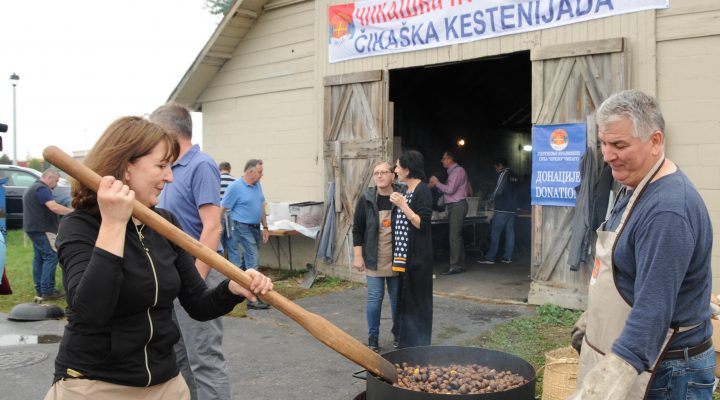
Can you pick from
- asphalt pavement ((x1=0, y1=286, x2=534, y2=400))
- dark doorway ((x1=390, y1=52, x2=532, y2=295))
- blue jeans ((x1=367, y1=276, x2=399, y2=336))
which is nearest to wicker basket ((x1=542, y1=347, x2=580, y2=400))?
asphalt pavement ((x1=0, y1=286, x2=534, y2=400))

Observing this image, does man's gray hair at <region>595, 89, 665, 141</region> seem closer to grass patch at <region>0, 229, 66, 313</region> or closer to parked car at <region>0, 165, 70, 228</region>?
grass patch at <region>0, 229, 66, 313</region>

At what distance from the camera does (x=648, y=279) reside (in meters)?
1.97

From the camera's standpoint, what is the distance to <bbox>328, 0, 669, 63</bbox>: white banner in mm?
6836

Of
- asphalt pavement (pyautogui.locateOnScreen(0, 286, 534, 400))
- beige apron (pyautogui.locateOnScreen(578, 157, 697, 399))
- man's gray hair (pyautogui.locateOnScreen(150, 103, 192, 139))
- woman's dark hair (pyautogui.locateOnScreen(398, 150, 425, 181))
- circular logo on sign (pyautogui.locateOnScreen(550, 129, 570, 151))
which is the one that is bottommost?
asphalt pavement (pyautogui.locateOnScreen(0, 286, 534, 400))

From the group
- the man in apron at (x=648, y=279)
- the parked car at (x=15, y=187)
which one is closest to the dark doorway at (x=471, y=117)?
the man in apron at (x=648, y=279)

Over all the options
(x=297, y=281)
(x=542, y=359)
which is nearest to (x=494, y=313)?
(x=542, y=359)

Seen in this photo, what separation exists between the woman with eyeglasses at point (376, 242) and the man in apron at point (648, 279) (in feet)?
11.4

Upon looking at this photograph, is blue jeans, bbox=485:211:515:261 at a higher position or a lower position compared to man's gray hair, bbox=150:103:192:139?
lower

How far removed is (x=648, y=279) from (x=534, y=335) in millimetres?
4467

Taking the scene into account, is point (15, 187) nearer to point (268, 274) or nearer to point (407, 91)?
point (268, 274)

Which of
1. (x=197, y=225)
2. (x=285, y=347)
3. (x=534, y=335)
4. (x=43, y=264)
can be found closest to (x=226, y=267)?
(x=197, y=225)

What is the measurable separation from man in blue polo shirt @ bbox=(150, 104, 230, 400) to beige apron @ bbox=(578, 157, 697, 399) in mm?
2097

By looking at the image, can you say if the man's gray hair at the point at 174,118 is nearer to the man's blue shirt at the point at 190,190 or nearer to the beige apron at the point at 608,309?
the man's blue shirt at the point at 190,190

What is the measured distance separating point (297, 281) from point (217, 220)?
6024 millimetres
